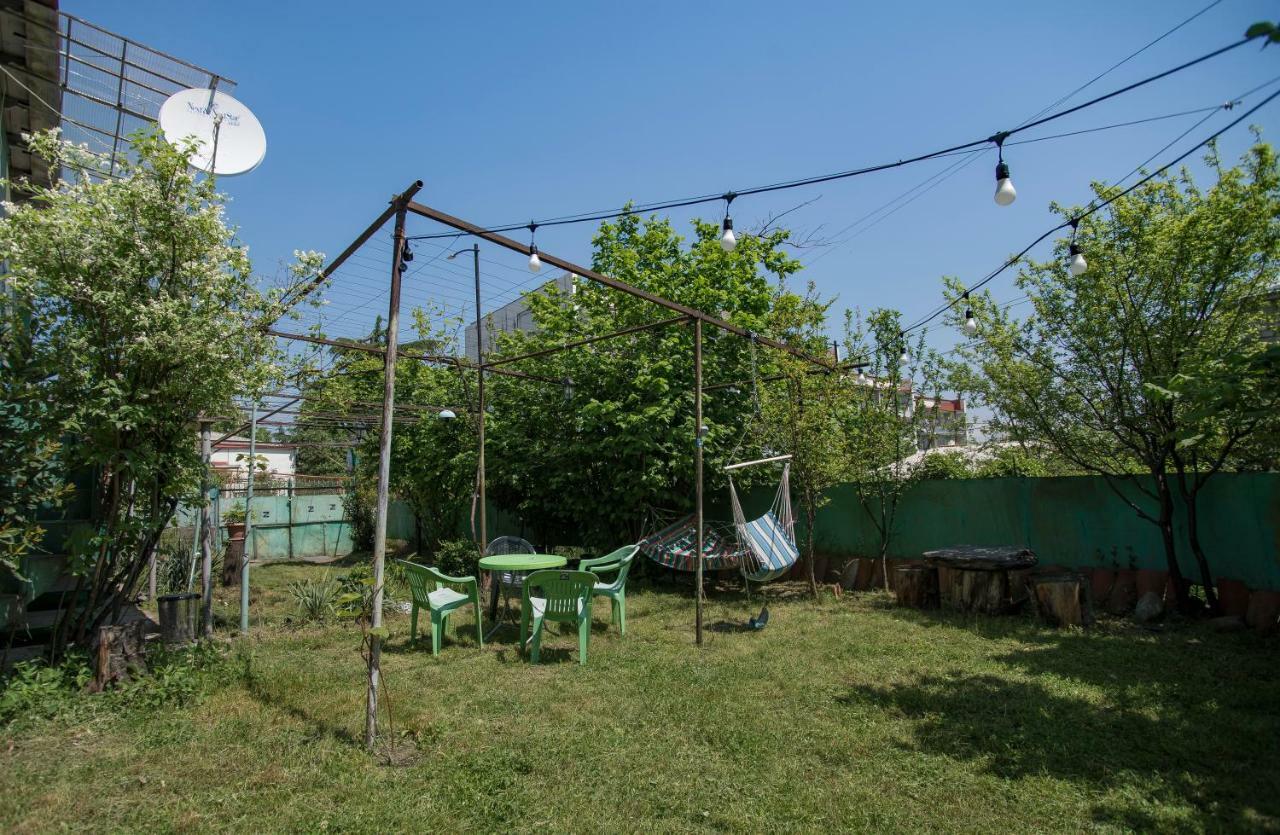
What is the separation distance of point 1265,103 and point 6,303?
6.39 metres

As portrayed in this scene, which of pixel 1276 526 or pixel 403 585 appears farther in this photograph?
pixel 403 585

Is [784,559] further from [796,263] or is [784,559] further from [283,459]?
[283,459]

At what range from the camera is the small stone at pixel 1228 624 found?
5051mm

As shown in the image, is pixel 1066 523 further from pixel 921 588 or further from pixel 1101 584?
pixel 921 588

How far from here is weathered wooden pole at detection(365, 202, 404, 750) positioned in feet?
10.3

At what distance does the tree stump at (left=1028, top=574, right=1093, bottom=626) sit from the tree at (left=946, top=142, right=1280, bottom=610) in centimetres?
90

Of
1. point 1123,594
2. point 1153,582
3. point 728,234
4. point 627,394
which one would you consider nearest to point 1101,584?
point 1123,594

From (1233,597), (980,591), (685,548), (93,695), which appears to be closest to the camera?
(93,695)

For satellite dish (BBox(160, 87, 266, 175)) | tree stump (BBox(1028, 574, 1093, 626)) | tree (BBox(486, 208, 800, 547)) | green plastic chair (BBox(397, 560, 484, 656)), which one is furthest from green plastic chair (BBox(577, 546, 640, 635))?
satellite dish (BBox(160, 87, 266, 175))

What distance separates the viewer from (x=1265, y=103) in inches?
115

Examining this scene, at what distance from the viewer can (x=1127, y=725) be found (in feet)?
10.9

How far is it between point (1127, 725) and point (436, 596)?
4.45 meters

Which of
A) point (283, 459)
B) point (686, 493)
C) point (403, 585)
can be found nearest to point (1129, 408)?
point (686, 493)

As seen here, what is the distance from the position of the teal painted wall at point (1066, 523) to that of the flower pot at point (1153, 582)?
227 millimetres
